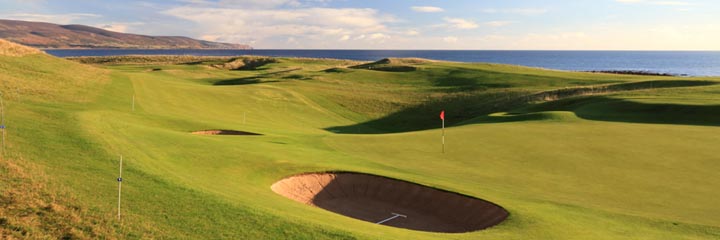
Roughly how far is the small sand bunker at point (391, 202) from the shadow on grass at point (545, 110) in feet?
74.7

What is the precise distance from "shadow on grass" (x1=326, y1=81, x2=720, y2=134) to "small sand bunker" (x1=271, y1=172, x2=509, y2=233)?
22777 millimetres

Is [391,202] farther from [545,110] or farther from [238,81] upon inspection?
[238,81]

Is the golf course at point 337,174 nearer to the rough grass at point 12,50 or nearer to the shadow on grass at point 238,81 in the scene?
the rough grass at point 12,50

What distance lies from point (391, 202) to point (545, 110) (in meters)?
34.9

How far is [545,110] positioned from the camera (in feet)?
158

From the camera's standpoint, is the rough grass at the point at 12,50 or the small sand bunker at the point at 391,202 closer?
the small sand bunker at the point at 391,202

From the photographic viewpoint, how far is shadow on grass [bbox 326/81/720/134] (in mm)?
37000

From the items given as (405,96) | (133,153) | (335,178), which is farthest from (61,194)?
(405,96)

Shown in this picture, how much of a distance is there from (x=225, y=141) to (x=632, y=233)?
60.5 feet

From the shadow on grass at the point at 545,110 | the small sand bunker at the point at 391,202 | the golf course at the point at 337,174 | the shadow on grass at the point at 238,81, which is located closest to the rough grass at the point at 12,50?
the golf course at the point at 337,174

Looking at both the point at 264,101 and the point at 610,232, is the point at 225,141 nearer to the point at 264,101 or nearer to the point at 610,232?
the point at 610,232

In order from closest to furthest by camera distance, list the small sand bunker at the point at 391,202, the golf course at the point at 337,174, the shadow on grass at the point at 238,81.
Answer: the golf course at the point at 337,174 < the small sand bunker at the point at 391,202 < the shadow on grass at the point at 238,81

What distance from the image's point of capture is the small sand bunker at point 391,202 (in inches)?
635

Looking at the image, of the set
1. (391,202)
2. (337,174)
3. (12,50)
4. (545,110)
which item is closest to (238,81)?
(12,50)
